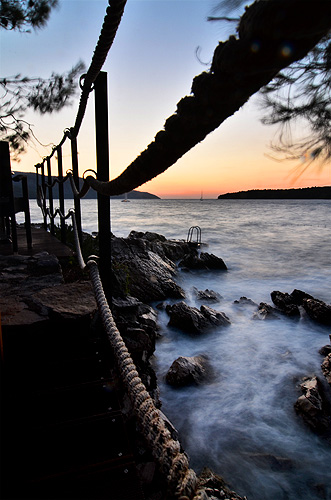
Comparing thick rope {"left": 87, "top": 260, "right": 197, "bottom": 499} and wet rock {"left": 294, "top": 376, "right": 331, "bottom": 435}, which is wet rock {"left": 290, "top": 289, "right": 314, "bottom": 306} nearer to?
wet rock {"left": 294, "top": 376, "right": 331, "bottom": 435}

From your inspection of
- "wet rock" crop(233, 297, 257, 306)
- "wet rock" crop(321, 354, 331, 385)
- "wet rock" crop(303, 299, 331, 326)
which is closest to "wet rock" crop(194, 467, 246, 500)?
"wet rock" crop(321, 354, 331, 385)

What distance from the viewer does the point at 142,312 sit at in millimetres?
6824

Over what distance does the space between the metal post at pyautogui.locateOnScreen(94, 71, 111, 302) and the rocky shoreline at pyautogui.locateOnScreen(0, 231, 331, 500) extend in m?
0.29

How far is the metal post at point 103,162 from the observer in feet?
8.70

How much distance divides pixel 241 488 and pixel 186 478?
358 centimetres

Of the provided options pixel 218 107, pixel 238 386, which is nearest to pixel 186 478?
pixel 218 107

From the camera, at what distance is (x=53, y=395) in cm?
190

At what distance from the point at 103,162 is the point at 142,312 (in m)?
4.66

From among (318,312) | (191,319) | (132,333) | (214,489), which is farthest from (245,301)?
(214,489)

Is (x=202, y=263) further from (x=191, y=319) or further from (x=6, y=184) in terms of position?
(x=6, y=184)

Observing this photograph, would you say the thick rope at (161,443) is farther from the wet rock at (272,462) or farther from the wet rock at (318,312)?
the wet rock at (318,312)

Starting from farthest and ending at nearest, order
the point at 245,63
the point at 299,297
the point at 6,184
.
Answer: the point at 299,297 → the point at 6,184 → the point at 245,63

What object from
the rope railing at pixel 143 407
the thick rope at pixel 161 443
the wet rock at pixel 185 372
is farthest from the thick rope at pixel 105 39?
the wet rock at pixel 185 372

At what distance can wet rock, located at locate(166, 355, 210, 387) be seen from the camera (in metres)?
5.14
